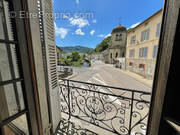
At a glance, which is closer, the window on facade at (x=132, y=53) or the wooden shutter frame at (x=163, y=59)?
the wooden shutter frame at (x=163, y=59)

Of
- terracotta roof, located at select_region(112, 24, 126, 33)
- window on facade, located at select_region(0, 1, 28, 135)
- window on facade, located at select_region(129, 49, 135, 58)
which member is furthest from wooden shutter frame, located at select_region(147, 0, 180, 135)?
terracotta roof, located at select_region(112, 24, 126, 33)

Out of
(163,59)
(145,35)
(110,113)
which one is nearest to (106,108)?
(110,113)

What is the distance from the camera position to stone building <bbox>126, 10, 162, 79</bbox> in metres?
6.48

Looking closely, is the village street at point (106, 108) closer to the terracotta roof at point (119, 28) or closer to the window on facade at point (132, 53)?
the window on facade at point (132, 53)

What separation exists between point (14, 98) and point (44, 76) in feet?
1.28

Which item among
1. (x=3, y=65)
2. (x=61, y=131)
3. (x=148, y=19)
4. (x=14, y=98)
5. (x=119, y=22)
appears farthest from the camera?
(x=119, y=22)

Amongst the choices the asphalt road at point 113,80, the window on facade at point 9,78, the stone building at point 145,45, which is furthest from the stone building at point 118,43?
the window on facade at point 9,78

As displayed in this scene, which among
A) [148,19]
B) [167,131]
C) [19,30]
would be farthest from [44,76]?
[148,19]

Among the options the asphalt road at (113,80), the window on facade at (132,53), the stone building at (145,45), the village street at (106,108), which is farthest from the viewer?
the window on facade at (132,53)

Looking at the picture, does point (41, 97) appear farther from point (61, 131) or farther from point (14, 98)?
point (61, 131)

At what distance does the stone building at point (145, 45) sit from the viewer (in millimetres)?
6480

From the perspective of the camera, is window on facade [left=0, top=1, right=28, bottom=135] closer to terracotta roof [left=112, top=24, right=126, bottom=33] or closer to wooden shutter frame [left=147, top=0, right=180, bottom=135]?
wooden shutter frame [left=147, top=0, right=180, bottom=135]

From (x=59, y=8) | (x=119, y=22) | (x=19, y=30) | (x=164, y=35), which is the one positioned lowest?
(x=164, y=35)

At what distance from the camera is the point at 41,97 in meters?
1.03
